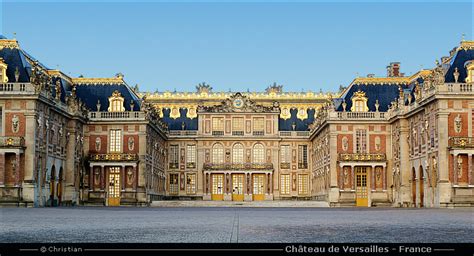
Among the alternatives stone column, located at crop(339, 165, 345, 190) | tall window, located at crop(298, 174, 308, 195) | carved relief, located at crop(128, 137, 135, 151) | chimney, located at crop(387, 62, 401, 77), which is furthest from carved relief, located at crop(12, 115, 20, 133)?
chimney, located at crop(387, 62, 401, 77)

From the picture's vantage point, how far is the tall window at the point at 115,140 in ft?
212

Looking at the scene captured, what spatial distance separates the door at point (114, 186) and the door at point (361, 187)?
2042 cm

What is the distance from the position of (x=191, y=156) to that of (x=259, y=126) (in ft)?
26.7

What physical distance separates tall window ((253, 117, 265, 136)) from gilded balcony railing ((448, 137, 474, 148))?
3546 centimetres

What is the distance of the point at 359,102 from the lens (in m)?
66.5

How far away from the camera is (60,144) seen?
186ft

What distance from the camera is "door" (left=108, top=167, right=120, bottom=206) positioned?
63.9 meters

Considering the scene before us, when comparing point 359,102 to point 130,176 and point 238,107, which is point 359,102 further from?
point 130,176

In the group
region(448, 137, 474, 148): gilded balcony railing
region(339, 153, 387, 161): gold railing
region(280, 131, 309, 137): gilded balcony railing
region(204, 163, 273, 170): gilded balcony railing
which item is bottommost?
region(204, 163, 273, 170): gilded balcony railing

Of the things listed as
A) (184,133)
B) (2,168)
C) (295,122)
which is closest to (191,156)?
(184,133)

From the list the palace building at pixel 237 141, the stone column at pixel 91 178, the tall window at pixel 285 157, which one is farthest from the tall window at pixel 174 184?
the stone column at pixel 91 178

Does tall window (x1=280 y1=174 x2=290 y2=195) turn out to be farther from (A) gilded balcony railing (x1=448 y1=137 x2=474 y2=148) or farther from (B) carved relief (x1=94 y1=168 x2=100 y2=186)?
(A) gilded balcony railing (x1=448 y1=137 x2=474 y2=148)

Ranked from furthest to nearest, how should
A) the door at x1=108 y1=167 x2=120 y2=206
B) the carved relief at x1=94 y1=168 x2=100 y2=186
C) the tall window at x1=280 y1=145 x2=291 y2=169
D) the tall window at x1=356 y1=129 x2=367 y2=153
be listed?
the tall window at x1=280 y1=145 x2=291 y2=169
the tall window at x1=356 y1=129 x2=367 y2=153
the carved relief at x1=94 y1=168 x2=100 y2=186
the door at x1=108 y1=167 x2=120 y2=206
